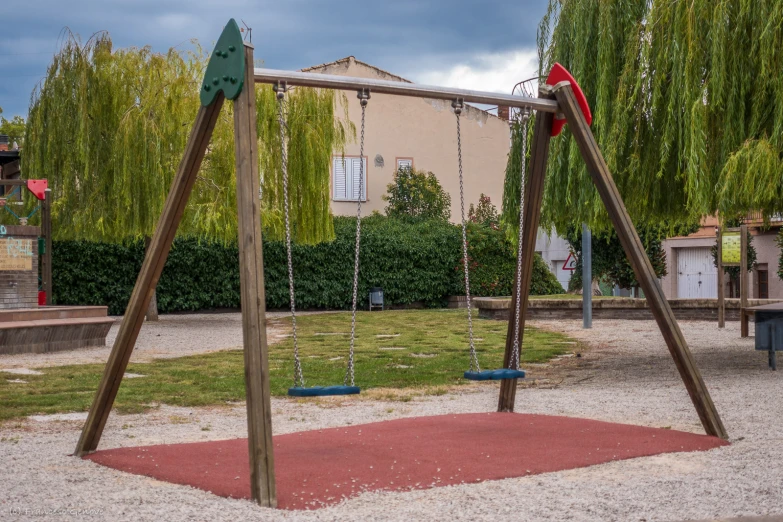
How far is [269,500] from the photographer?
3.92 metres

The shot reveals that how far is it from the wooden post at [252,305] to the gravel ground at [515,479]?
19 centimetres

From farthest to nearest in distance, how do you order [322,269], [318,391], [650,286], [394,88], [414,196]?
1. [414,196]
2. [322,269]
3. [650,286]
4. [394,88]
5. [318,391]

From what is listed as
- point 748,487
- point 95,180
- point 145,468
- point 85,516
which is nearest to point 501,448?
point 748,487

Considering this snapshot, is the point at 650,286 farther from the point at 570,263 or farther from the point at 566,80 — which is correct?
the point at 570,263

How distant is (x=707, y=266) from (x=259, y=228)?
25480mm

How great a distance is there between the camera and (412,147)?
97.1 feet

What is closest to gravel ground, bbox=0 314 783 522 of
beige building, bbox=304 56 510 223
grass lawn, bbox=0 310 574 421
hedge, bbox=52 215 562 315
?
grass lawn, bbox=0 310 574 421

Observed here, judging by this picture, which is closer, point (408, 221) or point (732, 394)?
point (732, 394)

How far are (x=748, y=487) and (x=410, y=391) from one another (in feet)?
14.0

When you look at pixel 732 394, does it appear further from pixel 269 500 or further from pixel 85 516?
pixel 85 516

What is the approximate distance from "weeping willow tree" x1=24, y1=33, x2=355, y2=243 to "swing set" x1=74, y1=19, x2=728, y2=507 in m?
10.7

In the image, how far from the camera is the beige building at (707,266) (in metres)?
24.9

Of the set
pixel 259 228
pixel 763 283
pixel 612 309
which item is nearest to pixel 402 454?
pixel 259 228

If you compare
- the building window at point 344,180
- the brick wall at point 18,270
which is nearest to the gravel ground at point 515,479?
the brick wall at point 18,270
